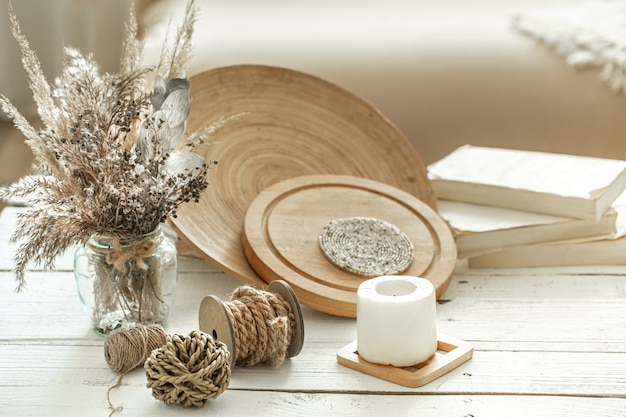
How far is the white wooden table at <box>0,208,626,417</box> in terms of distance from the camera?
978mm

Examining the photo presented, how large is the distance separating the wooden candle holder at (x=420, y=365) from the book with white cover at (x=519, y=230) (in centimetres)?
29

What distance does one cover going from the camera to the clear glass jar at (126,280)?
1.09 metres

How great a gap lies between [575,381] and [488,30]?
3.95 feet

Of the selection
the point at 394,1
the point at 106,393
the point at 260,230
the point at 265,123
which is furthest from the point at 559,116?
the point at 106,393

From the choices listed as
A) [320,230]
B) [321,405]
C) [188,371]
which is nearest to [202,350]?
[188,371]

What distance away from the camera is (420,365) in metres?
1.06

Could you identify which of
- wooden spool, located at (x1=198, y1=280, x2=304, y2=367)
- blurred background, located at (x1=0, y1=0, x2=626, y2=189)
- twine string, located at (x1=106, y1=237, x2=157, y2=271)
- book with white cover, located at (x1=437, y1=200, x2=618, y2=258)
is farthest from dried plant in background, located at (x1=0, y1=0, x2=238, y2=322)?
blurred background, located at (x1=0, y1=0, x2=626, y2=189)

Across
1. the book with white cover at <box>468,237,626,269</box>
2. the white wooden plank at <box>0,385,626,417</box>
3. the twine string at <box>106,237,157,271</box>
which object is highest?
the twine string at <box>106,237,157,271</box>

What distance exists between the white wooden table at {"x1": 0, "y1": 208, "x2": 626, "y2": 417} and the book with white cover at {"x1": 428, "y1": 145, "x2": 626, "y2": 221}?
0.37 ft

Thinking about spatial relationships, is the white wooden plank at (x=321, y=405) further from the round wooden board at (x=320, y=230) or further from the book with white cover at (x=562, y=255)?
the book with white cover at (x=562, y=255)

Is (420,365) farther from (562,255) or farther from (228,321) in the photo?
(562,255)

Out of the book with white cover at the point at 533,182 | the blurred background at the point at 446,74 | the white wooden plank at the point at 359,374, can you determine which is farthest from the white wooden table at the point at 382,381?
the blurred background at the point at 446,74

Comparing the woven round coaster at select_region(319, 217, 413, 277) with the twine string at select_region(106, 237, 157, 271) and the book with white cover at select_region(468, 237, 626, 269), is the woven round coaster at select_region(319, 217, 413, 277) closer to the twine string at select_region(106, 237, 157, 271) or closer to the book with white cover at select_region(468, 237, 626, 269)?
the book with white cover at select_region(468, 237, 626, 269)

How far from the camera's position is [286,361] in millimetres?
1087
